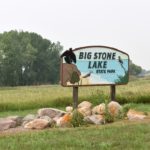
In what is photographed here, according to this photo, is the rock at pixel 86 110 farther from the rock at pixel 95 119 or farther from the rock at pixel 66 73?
the rock at pixel 66 73

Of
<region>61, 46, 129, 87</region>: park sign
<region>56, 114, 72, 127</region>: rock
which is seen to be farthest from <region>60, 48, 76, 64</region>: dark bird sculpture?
<region>56, 114, 72, 127</region>: rock

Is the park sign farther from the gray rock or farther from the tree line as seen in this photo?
the tree line

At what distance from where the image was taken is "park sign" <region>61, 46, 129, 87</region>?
15703 millimetres

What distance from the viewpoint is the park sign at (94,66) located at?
618 inches

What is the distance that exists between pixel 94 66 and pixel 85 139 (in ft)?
22.3

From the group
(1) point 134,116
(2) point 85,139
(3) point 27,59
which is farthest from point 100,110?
(3) point 27,59

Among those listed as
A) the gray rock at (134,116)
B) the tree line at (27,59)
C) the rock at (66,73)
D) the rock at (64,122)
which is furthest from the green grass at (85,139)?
the tree line at (27,59)

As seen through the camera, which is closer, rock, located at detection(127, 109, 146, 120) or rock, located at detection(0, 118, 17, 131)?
rock, located at detection(0, 118, 17, 131)

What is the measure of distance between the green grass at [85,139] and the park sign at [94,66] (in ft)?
14.1

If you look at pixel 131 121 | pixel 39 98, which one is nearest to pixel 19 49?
pixel 39 98

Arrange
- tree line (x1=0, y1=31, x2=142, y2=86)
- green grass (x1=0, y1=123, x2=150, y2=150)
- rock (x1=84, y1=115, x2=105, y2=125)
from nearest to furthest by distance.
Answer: green grass (x1=0, y1=123, x2=150, y2=150)
rock (x1=84, y1=115, x2=105, y2=125)
tree line (x1=0, y1=31, x2=142, y2=86)

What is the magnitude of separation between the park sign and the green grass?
14.1 feet

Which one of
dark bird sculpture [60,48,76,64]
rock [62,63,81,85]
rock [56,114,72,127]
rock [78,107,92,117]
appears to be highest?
dark bird sculpture [60,48,76,64]

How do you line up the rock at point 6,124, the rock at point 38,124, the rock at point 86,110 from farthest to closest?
1. the rock at point 86,110
2. the rock at point 6,124
3. the rock at point 38,124
